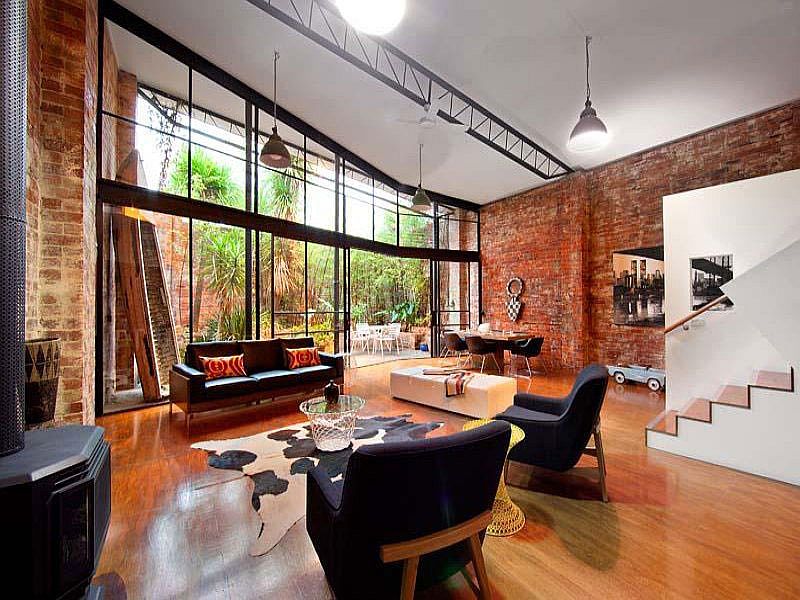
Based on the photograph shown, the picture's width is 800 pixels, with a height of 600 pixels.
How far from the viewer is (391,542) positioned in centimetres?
141

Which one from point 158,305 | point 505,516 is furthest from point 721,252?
point 158,305

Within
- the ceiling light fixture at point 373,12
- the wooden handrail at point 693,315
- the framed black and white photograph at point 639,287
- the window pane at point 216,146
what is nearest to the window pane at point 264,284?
the window pane at point 216,146

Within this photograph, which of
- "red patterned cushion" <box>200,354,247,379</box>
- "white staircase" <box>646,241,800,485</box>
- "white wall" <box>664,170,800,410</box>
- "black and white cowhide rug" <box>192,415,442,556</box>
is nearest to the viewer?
"black and white cowhide rug" <box>192,415,442,556</box>

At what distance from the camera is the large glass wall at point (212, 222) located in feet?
16.1

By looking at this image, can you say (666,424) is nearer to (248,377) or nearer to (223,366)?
(248,377)

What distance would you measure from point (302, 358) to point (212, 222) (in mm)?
2466

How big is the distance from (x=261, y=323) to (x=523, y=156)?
18.9 ft

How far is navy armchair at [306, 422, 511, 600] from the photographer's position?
1.35 metres

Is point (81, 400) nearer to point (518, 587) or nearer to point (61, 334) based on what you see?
point (61, 334)

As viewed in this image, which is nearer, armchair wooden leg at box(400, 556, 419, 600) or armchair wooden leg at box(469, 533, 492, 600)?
armchair wooden leg at box(400, 556, 419, 600)

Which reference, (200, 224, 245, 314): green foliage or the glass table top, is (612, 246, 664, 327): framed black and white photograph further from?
(200, 224, 245, 314): green foliage

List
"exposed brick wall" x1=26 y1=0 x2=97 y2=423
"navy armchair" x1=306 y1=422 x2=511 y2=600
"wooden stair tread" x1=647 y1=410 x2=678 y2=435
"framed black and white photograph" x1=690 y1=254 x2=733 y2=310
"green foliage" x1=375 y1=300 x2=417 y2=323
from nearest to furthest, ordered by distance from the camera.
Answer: "navy armchair" x1=306 y1=422 x2=511 y2=600 → "exposed brick wall" x1=26 y1=0 x2=97 y2=423 → "wooden stair tread" x1=647 y1=410 x2=678 y2=435 → "framed black and white photograph" x1=690 y1=254 x2=733 y2=310 → "green foliage" x1=375 y1=300 x2=417 y2=323

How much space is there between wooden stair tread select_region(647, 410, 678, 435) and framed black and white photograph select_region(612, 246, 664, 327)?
314cm

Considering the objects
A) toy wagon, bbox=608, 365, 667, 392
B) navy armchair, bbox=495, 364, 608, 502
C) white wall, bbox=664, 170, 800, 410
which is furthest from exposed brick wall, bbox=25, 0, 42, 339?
toy wagon, bbox=608, 365, 667, 392
